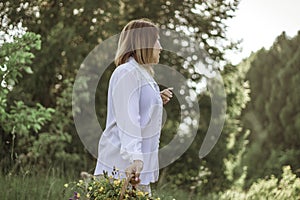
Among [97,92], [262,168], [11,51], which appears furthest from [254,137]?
[11,51]

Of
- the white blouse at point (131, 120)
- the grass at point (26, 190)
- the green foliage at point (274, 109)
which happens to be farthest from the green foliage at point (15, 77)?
the green foliage at point (274, 109)

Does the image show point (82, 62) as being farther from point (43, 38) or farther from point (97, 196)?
point (97, 196)

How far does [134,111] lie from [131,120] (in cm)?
4

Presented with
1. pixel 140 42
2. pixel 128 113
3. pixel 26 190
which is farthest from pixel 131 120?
pixel 26 190

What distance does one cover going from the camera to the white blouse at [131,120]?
2479 mm

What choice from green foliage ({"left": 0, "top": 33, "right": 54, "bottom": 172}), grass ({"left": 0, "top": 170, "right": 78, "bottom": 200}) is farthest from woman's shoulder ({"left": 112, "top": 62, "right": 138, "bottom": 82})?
grass ({"left": 0, "top": 170, "right": 78, "bottom": 200})

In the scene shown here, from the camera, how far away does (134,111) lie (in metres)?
2.49

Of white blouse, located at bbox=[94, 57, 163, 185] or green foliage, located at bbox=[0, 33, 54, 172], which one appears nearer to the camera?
white blouse, located at bbox=[94, 57, 163, 185]

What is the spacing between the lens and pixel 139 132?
249 cm

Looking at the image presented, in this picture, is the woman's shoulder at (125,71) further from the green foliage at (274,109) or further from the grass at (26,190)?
the green foliage at (274,109)

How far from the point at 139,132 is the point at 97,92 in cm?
510

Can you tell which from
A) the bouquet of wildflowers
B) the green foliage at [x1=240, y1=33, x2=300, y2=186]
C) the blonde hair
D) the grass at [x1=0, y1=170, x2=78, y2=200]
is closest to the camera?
the bouquet of wildflowers

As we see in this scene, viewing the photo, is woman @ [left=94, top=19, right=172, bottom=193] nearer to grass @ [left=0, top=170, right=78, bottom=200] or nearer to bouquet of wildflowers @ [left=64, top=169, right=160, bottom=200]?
bouquet of wildflowers @ [left=64, top=169, right=160, bottom=200]

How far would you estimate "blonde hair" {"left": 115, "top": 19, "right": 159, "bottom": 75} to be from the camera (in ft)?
8.57
